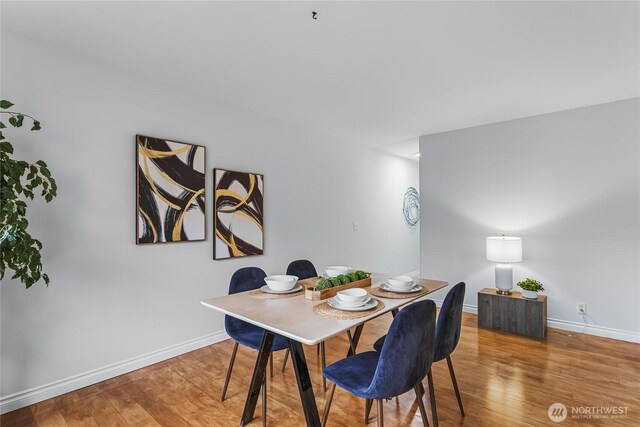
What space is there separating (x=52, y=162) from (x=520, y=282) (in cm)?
448

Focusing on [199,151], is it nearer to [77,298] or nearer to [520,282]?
[77,298]

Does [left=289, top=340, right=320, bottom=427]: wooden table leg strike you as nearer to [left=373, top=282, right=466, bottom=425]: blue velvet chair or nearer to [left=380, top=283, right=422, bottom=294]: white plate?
[left=373, top=282, right=466, bottom=425]: blue velvet chair

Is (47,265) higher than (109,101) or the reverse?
the reverse

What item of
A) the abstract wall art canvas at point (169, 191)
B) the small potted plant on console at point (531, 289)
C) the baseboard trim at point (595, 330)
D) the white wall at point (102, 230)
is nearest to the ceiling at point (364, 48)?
the white wall at point (102, 230)

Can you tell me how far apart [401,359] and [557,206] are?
319 centimetres

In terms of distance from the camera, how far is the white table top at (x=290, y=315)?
1405 mm

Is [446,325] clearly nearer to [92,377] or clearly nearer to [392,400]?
[392,400]

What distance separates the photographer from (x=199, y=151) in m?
3.01

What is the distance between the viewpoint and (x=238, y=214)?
10.9ft

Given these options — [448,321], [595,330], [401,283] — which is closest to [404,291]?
[401,283]

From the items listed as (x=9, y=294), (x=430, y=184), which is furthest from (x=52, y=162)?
(x=430, y=184)

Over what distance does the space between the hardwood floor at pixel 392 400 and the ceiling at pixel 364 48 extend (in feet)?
7.83

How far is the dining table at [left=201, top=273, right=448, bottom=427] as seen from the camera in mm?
1433

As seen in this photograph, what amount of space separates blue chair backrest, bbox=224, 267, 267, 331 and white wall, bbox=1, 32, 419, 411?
2.60 ft
